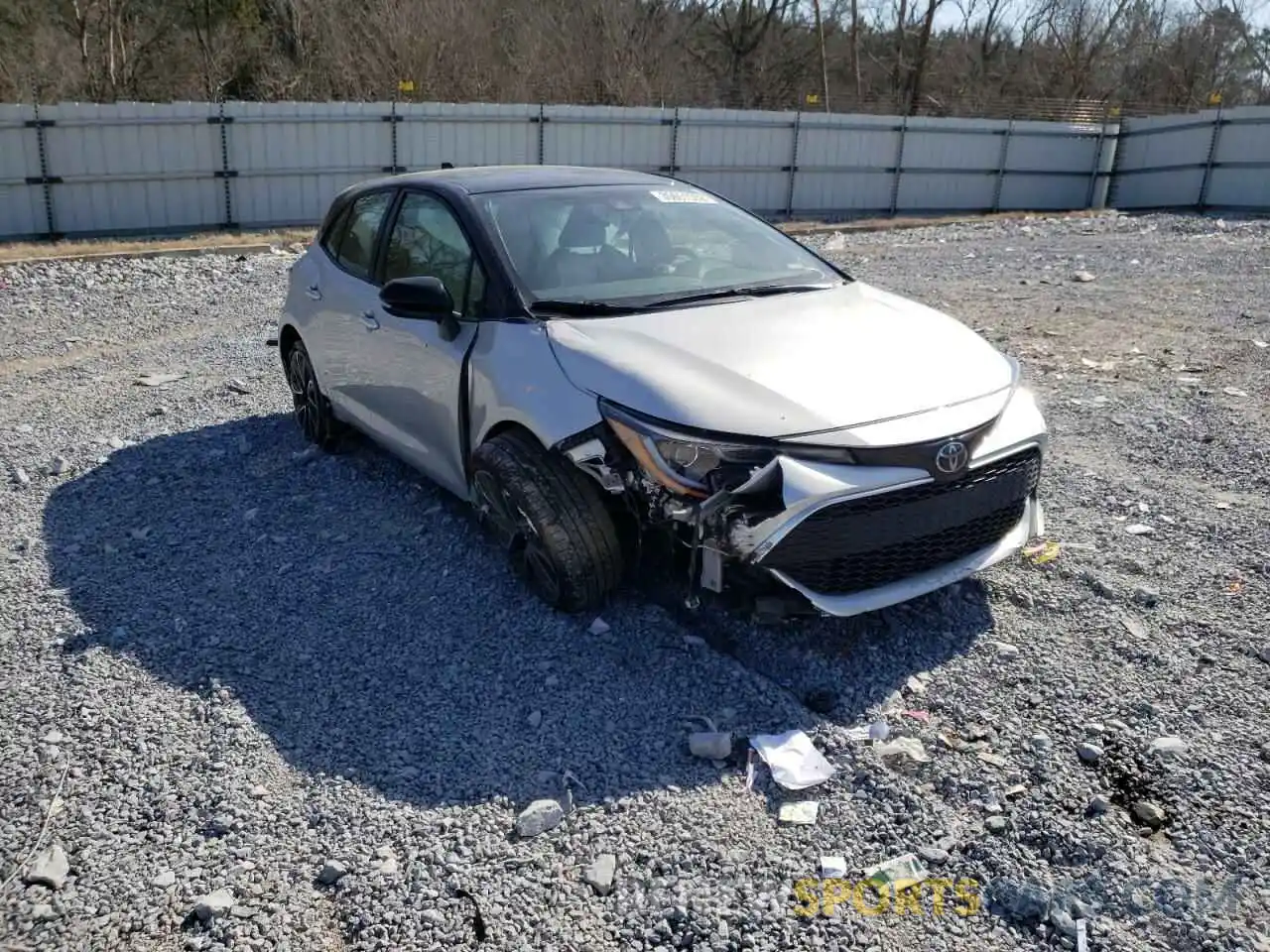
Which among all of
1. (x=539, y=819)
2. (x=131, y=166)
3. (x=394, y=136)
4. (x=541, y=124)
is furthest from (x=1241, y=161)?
(x=539, y=819)

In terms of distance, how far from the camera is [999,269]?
13023 millimetres

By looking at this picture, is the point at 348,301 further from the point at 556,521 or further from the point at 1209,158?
the point at 1209,158

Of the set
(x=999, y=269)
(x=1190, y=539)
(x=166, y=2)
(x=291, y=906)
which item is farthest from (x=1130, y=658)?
(x=166, y=2)

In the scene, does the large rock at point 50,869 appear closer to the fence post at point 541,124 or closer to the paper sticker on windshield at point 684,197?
the paper sticker on windshield at point 684,197

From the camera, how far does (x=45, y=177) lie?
620 inches

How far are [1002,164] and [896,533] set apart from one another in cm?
2164

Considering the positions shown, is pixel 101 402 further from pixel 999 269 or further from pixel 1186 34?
pixel 1186 34

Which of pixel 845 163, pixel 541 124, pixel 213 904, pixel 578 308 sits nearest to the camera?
pixel 213 904

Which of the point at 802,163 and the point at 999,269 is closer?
the point at 999,269

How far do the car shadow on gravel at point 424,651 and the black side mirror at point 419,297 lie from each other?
1063 mm

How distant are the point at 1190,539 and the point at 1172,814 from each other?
214 cm

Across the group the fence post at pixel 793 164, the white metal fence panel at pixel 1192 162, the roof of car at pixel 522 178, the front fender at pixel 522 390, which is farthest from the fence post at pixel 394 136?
the white metal fence panel at pixel 1192 162

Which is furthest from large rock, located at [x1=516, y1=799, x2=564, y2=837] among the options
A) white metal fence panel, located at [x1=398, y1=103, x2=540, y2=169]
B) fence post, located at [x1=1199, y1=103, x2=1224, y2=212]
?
fence post, located at [x1=1199, y1=103, x2=1224, y2=212]

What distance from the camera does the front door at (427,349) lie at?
181 inches
